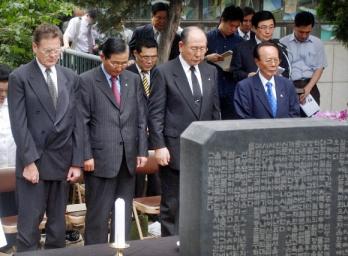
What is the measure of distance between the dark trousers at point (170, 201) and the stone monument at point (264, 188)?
1.77 metres

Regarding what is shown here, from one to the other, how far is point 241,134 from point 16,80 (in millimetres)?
2011

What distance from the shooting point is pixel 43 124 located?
19.4 feet

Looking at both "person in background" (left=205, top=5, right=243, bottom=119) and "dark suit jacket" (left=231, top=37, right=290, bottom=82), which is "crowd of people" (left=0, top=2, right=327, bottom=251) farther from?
"person in background" (left=205, top=5, right=243, bottom=119)

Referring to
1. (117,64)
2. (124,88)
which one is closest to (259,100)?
(124,88)

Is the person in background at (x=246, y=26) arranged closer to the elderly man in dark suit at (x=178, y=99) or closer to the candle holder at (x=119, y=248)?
the elderly man in dark suit at (x=178, y=99)

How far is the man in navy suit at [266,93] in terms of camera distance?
6.60m

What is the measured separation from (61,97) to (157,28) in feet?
8.33

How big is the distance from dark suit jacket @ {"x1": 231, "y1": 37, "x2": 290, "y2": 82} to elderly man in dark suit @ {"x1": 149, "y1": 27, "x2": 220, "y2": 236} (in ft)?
3.66

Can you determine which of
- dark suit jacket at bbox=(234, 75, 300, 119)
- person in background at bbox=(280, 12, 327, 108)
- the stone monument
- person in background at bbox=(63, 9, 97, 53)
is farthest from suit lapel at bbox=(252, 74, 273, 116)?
person in background at bbox=(63, 9, 97, 53)

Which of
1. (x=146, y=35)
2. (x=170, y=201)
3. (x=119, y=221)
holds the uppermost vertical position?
(x=146, y=35)

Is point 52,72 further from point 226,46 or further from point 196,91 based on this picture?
point 226,46

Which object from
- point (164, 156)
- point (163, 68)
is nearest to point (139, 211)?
point (164, 156)

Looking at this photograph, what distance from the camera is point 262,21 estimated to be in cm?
777

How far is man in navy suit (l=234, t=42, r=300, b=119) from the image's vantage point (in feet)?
21.6
